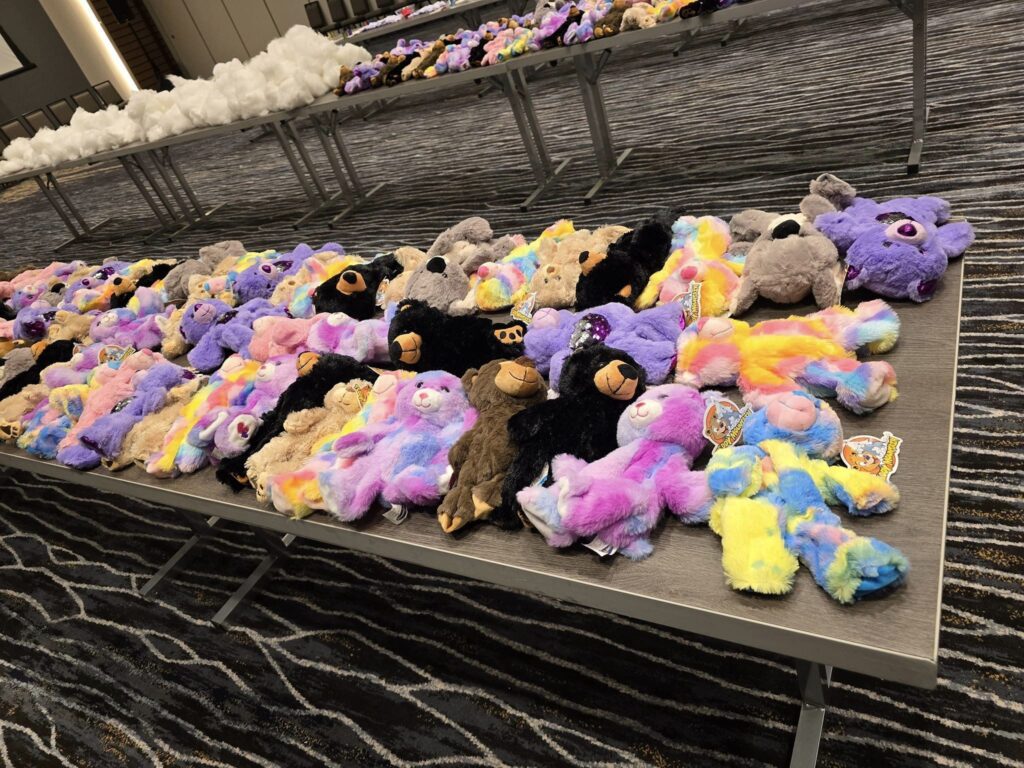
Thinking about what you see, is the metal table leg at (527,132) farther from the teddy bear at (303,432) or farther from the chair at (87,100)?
the chair at (87,100)

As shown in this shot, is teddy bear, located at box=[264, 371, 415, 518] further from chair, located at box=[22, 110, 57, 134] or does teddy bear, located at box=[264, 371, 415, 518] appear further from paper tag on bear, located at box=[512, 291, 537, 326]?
chair, located at box=[22, 110, 57, 134]

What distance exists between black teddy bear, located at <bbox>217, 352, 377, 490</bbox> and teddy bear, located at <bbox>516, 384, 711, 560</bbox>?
24.5 inches

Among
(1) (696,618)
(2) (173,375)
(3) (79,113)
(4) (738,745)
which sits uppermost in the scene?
(3) (79,113)

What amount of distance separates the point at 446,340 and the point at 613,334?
379 mm

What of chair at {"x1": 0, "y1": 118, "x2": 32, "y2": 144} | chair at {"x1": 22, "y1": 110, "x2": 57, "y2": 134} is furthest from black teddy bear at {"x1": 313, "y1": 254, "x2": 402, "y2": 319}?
chair at {"x1": 22, "y1": 110, "x2": 57, "y2": 134}

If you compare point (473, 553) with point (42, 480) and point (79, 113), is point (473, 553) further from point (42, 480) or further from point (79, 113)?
point (79, 113)

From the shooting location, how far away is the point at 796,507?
2.79 feet

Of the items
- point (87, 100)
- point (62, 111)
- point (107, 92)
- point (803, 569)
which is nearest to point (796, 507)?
point (803, 569)

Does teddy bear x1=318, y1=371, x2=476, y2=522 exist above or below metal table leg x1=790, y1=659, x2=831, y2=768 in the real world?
above

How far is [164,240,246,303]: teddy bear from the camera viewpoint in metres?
2.34

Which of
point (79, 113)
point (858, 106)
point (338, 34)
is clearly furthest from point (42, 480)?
point (338, 34)

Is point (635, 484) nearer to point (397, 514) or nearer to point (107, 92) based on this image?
point (397, 514)

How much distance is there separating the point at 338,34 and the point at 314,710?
7333 millimetres

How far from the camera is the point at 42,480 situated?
2.82m
